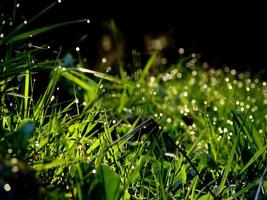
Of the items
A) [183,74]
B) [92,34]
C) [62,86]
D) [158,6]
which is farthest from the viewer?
[158,6]

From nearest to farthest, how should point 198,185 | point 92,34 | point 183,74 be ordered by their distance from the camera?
1. point 198,185
2. point 183,74
3. point 92,34

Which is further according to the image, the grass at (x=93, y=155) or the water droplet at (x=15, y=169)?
the grass at (x=93, y=155)

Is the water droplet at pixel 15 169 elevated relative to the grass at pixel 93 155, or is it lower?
elevated

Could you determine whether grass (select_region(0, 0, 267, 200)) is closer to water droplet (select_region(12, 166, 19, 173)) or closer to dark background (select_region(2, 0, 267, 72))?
water droplet (select_region(12, 166, 19, 173))

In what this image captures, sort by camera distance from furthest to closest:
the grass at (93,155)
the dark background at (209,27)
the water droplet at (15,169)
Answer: the dark background at (209,27) → the grass at (93,155) → the water droplet at (15,169)

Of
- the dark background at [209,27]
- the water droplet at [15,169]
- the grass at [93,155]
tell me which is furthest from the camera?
the dark background at [209,27]

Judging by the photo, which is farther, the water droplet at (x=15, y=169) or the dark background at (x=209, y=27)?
the dark background at (x=209, y=27)

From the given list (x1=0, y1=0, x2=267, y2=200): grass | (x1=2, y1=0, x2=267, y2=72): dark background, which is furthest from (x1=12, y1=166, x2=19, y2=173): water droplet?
(x1=2, y1=0, x2=267, y2=72): dark background

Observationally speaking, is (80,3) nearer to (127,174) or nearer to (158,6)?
(158,6)

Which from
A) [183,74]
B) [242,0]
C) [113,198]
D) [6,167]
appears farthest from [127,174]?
[242,0]

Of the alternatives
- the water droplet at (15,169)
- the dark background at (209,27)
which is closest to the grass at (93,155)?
the water droplet at (15,169)

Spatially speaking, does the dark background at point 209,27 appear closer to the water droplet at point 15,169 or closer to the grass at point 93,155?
the grass at point 93,155
